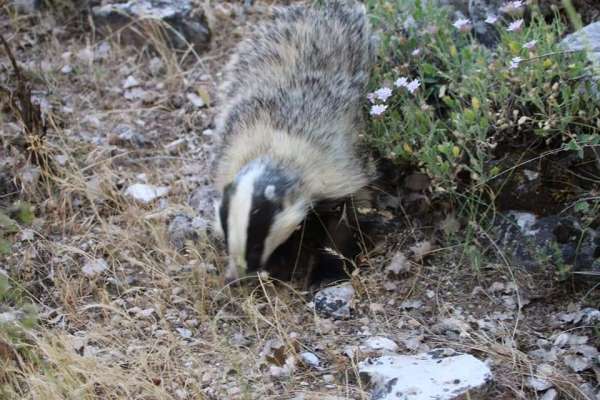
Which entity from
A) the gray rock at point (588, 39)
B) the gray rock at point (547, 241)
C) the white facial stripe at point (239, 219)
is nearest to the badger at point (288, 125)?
the white facial stripe at point (239, 219)

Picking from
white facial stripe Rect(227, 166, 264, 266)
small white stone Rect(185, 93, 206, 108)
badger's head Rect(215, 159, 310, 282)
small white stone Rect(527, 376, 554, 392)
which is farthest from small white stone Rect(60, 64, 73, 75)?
small white stone Rect(527, 376, 554, 392)

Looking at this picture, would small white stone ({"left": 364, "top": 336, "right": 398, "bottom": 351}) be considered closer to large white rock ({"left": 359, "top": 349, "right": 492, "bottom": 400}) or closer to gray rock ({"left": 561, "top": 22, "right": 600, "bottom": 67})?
large white rock ({"left": 359, "top": 349, "right": 492, "bottom": 400})

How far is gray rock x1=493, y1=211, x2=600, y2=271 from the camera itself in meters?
3.29

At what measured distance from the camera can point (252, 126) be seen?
400cm

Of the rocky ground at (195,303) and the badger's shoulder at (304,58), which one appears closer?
the rocky ground at (195,303)

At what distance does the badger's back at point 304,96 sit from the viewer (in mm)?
3801

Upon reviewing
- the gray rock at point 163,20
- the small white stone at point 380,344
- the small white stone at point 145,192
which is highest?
the gray rock at point 163,20

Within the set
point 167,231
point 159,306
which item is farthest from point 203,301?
point 167,231

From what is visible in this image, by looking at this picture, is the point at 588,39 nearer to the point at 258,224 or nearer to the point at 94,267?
the point at 258,224

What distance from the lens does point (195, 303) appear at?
3646mm

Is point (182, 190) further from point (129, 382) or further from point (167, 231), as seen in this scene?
point (129, 382)

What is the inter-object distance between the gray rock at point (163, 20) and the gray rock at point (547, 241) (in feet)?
9.00

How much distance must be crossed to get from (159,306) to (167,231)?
1.91 feet

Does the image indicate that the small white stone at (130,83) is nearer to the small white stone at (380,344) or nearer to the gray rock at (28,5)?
the gray rock at (28,5)
